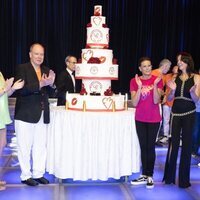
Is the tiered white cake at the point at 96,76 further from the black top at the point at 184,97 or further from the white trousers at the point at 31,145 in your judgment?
the black top at the point at 184,97

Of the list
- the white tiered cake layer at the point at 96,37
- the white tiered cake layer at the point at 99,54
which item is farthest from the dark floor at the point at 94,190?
the white tiered cake layer at the point at 96,37

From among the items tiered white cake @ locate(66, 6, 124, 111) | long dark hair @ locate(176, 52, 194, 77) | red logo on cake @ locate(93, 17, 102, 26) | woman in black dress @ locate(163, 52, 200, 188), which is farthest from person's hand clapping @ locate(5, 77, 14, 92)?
long dark hair @ locate(176, 52, 194, 77)

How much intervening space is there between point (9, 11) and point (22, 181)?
24.6 ft

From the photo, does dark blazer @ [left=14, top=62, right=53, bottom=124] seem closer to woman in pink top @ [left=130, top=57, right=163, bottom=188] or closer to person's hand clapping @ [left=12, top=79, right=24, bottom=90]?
person's hand clapping @ [left=12, top=79, right=24, bottom=90]

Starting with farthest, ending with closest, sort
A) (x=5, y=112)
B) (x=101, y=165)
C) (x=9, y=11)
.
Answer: (x=9, y=11)
(x=101, y=165)
(x=5, y=112)

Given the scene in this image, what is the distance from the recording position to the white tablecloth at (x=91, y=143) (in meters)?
4.63

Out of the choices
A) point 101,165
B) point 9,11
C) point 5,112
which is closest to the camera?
point 5,112

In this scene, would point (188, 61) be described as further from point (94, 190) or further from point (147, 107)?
point (94, 190)

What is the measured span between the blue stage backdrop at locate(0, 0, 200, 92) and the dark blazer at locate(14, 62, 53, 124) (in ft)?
22.7

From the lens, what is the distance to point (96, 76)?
5023 mm

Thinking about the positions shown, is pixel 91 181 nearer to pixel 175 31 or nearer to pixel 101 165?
pixel 101 165

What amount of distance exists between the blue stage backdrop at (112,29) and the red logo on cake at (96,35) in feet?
20.9

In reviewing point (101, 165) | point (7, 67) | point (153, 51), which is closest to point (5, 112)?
point (101, 165)

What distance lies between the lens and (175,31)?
11.8 m
